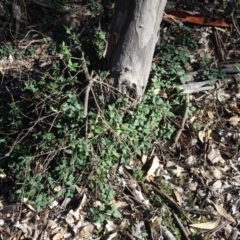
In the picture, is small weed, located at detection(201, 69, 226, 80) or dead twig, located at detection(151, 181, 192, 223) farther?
small weed, located at detection(201, 69, 226, 80)

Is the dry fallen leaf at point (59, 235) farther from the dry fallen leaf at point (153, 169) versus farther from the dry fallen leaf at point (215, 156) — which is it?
the dry fallen leaf at point (215, 156)

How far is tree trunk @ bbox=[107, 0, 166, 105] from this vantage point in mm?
4270

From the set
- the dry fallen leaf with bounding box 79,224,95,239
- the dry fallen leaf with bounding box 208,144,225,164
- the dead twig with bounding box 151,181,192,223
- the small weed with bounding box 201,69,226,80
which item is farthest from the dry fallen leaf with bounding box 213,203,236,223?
the small weed with bounding box 201,69,226,80

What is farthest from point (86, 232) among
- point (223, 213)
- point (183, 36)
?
point (183, 36)

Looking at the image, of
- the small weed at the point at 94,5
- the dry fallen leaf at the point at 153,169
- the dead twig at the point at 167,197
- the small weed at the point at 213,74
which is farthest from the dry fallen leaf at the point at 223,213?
the small weed at the point at 94,5

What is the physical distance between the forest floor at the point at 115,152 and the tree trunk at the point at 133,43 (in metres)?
0.15

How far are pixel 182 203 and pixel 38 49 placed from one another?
2428 mm

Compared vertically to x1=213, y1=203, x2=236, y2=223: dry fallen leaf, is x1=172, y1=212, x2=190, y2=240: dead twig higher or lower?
lower

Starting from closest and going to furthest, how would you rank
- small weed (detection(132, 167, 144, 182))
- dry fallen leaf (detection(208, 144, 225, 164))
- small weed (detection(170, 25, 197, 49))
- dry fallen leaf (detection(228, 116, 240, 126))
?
small weed (detection(132, 167, 144, 182))
dry fallen leaf (detection(208, 144, 225, 164))
dry fallen leaf (detection(228, 116, 240, 126))
small weed (detection(170, 25, 197, 49))

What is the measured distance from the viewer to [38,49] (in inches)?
234

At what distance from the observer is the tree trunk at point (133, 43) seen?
4270 millimetres

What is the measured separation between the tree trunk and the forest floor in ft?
0.48

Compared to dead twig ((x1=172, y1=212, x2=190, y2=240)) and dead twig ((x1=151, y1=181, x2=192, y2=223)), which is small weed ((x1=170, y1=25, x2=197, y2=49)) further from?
dead twig ((x1=172, y1=212, x2=190, y2=240))

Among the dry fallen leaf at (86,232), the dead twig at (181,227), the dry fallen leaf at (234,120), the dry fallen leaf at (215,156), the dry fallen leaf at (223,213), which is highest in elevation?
the dry fallen leaf at (234,120)
